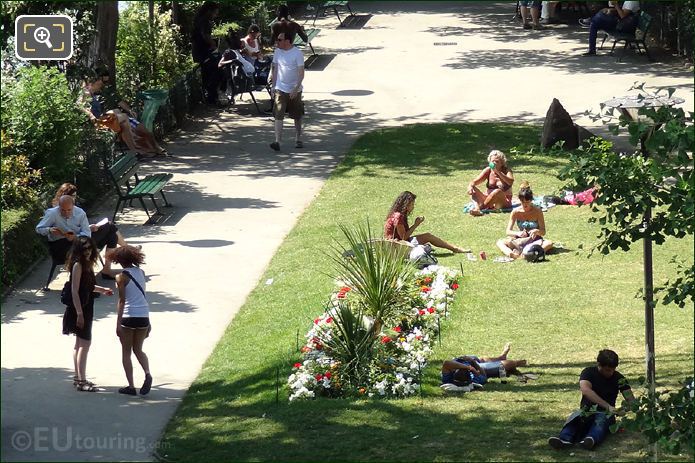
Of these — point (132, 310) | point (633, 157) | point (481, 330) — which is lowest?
point (481, 330)

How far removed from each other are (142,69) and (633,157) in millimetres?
15030

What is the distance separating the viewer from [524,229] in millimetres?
15180

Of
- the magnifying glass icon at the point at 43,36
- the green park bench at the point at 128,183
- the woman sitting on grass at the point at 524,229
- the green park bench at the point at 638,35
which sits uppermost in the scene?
the magnifying glass icon at the point at 43,36

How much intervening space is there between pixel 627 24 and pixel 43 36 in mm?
13838

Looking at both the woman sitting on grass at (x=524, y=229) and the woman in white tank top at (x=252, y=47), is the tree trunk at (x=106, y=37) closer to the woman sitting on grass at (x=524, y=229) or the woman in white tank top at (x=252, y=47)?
the woman in white tank top at (x=252, y=47)

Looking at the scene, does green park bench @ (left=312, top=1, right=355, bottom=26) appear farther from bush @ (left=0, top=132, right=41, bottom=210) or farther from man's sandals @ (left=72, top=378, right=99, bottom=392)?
man's sandals @ (left=72, top=378, right=99, bottom=392)

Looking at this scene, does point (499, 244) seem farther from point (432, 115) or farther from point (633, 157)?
point (432, 115)

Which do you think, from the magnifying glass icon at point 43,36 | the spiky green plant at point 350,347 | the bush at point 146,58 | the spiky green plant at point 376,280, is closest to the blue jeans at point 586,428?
the spiky green plant at point 350,347

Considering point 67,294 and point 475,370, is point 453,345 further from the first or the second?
point 67,294

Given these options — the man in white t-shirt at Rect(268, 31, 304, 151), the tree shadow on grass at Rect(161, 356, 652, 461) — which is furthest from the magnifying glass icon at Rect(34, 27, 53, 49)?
the tree shadow on grass at Rect(161, 356, 652, 461)

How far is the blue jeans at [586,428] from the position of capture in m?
9.38

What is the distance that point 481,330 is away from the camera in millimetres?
12414

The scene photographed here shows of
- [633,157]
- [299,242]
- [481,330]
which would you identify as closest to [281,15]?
[299,242]

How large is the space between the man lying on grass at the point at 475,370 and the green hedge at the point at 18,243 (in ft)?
17.4
